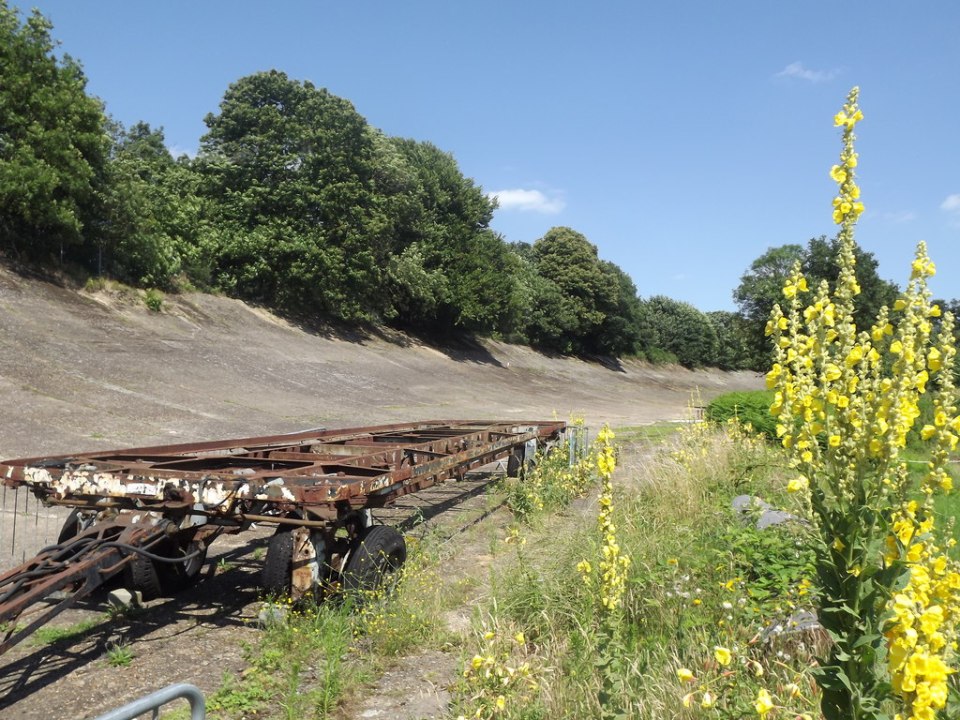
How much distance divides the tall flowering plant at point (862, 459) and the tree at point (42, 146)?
23526mm

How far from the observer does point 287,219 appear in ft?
103

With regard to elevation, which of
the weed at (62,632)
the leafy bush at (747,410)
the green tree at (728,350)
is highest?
the green tree at (728,350)

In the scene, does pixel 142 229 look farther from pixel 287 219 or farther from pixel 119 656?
pixel 119 656

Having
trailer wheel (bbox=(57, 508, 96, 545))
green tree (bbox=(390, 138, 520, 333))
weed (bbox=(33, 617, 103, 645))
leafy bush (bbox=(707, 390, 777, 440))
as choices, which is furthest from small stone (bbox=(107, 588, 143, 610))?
green tree (bbox=(390, 138, 520, 333))

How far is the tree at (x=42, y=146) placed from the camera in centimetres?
2078

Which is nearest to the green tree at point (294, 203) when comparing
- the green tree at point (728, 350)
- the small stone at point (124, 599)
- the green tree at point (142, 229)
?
the green tree at point (142, 229)

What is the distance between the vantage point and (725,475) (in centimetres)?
773

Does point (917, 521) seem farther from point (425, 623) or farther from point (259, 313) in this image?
point (259, 313)

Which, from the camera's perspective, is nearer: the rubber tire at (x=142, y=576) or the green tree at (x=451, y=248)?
the rubber tire at (x=142, y=576)

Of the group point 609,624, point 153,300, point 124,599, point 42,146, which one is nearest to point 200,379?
point 153,300

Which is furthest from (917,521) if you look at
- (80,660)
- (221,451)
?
(221,451)

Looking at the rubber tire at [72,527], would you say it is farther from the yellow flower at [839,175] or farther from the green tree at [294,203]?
the green tree at [294,203]

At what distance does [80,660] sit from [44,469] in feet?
4.34

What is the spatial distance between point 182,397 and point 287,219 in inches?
614
